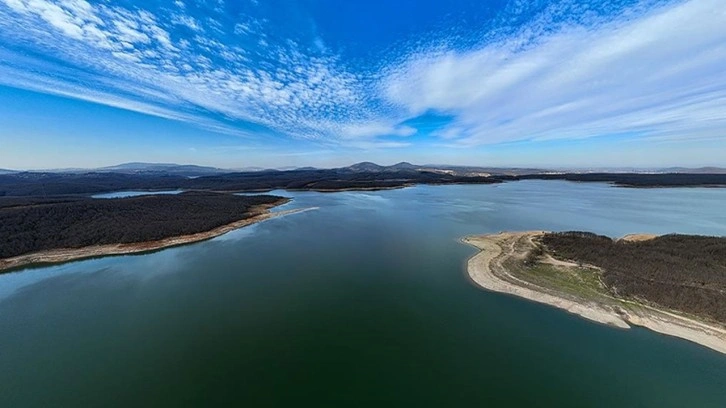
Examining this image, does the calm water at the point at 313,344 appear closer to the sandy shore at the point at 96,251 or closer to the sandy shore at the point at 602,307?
the sandy shore at the point at 602,307

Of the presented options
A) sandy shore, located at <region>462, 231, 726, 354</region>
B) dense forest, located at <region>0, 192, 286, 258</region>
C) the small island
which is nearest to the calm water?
sandy shore, located at <region>462, 231, 726, 354</region>

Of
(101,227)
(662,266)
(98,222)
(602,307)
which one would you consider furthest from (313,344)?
(98,222)

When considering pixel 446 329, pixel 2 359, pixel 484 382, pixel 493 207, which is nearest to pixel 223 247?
pixel 2 359

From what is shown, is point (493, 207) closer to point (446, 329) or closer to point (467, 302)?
point (467, 302)

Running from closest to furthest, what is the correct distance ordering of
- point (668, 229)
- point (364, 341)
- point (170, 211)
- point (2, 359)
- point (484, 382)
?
point (484, 382), point (2, 359), point (364, 341), point (668, 229), point (170, 211)

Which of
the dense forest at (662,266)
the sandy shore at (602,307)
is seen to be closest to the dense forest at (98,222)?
the sandy shore at (602,307)

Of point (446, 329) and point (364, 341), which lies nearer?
point (364, 341)
